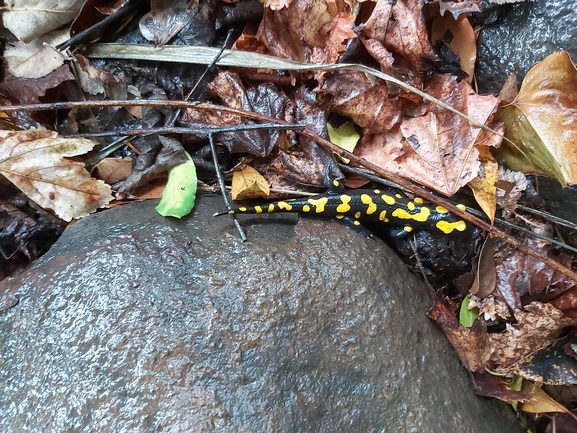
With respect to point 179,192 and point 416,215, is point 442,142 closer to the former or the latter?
point 416,215

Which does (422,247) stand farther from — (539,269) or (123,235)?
(123,235)

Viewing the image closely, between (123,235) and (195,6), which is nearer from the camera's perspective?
(123,235)

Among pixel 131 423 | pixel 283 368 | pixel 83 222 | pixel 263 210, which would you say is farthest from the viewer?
pixel 263 210

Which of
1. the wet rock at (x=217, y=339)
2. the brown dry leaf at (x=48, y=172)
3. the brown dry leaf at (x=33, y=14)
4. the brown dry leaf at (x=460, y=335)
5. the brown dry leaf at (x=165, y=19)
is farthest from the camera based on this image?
the brown dry leaf at (x=165, y=19)

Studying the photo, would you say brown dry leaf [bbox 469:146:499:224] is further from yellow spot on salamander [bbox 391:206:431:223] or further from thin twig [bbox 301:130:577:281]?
yellow spot on salamander [bbox 391:206:431:223]

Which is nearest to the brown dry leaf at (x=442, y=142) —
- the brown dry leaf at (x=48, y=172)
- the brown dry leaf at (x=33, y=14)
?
the brown dry leaf at (x=48, y=172)

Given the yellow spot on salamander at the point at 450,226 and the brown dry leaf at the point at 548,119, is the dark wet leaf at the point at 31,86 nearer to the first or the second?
the yellow spot on salamander at the point at 450,226

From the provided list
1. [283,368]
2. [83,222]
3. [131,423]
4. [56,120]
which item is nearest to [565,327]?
[283,368]

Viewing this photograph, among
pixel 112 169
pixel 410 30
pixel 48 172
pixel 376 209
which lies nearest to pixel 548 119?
pixel 410 30
